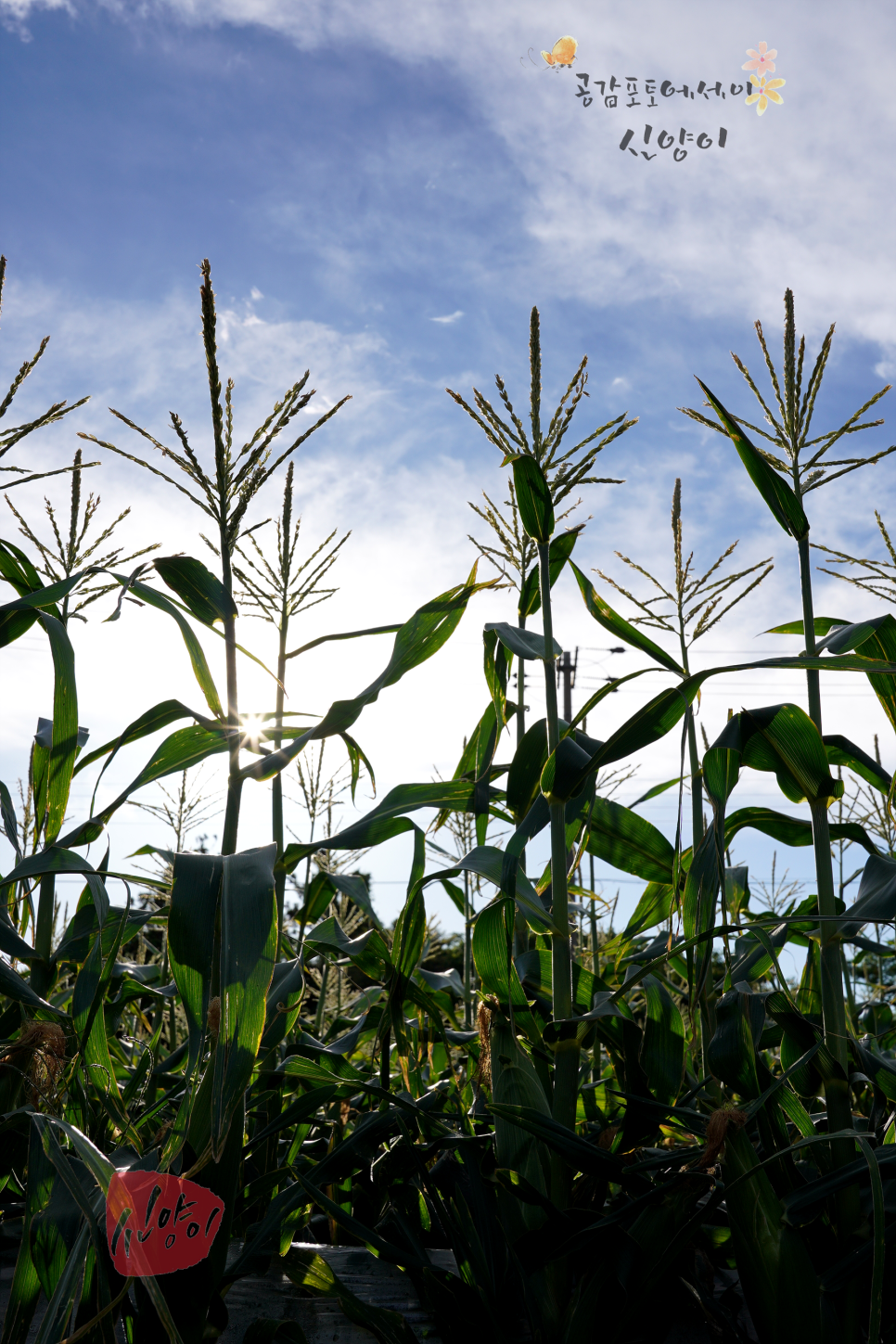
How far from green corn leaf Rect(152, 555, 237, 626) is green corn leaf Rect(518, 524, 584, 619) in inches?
A: 21.6

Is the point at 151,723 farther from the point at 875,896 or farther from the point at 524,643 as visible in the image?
the point at 875,896

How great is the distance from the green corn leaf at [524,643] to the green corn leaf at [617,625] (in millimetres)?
108

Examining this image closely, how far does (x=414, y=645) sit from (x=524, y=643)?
175mm

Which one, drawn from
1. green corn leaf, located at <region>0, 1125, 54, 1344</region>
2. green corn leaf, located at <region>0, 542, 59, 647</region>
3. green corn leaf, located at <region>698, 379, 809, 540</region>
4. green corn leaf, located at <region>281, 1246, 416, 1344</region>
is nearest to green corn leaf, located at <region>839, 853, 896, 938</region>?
green corn leaf, located at <region>698, 379, 809, 540</region>

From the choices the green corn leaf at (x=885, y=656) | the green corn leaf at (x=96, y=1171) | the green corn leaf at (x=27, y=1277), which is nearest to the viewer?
the green corn leaf at (x=96, y=1171)

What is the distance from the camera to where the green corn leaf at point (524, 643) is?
1.30 meters

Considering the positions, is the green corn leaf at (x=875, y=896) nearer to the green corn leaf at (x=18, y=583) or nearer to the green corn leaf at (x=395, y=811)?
the green corn leaf at (x=395, y=811)

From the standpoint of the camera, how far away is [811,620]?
4.32ft

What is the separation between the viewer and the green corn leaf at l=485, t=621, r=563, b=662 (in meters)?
1.30

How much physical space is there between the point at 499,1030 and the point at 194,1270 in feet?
1.53

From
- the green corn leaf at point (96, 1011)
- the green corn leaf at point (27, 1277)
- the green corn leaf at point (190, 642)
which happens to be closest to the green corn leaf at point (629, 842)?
the green corn leaf at point (190, 642)

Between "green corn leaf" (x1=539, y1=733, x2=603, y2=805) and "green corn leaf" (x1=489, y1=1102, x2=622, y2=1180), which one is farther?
"green corn leaf" (x1=539, y1=733, x2=603, y2=805)

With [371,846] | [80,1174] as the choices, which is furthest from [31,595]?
[80,1174]

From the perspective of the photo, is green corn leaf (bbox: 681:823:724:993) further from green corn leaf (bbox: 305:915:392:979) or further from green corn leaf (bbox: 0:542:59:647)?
green corn leaf (bbox: 0:542:59:647)
